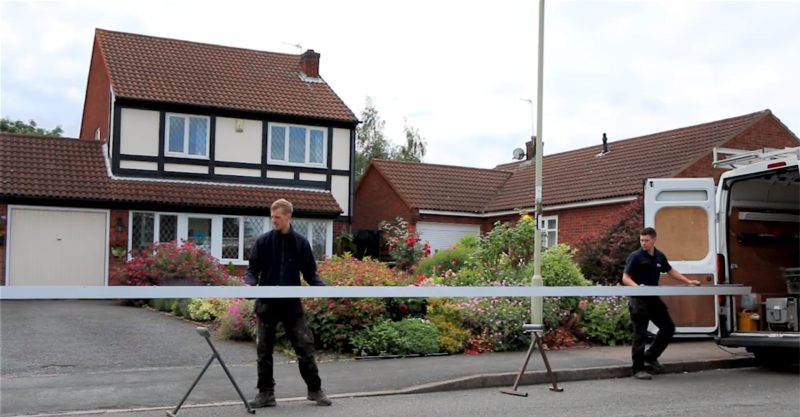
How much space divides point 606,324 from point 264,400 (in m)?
6.59

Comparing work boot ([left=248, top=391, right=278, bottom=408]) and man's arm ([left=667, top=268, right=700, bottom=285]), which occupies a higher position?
man's arm ([left=667, top=268, right=700, bottom=285])

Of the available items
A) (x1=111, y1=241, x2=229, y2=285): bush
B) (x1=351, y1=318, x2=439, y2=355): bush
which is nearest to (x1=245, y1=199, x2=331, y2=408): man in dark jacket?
(x1=351, y1=318, x2=439, y2=355): bush

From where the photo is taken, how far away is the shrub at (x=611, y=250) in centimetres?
1510

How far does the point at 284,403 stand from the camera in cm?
800

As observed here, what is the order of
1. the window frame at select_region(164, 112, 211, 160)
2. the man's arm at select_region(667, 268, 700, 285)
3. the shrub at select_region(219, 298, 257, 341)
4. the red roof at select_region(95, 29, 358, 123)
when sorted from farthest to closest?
the red roof at select_region(95, 29, 358, 123), the window frame at select_region(164, 112, 211, 160), the shrub at select_region(219, 298, 257, 341), the man's arm at select_region(667, 268, 700, 285)

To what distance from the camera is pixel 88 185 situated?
21922mm

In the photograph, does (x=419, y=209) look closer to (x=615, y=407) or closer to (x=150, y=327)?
(x=150, y=327)

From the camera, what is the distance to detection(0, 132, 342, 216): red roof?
21250mm

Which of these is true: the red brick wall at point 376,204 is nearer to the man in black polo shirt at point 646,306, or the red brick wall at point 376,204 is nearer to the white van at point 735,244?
the white van at point 735,244

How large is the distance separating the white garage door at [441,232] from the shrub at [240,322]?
14.6m

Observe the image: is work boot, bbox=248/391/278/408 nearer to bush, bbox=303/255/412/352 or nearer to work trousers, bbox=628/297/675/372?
bush, bbox=303/255/412/352

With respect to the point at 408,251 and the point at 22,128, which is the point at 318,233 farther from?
the point at 22,128

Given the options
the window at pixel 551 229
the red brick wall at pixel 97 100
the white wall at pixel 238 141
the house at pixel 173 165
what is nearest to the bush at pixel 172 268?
the house at pixel 173 165

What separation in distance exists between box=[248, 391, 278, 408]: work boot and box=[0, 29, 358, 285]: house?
605 inches
